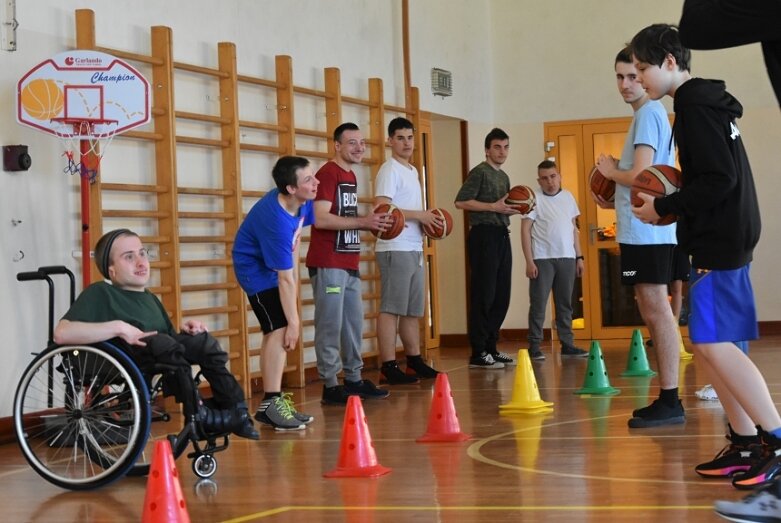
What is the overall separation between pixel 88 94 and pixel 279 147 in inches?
81.7

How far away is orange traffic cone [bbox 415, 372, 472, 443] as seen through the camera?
4.41m

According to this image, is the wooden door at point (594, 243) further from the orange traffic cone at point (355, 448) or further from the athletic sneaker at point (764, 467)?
the athletic sneaker at point (764, 467)

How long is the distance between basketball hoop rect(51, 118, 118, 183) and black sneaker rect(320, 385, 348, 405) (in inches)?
60.9

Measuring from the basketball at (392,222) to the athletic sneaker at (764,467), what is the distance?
3.19 meters

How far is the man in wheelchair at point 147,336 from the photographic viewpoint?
3609 mm

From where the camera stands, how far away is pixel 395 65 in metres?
8.77

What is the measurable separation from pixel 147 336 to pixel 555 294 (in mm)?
5141

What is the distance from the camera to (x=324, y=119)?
7.75 metres

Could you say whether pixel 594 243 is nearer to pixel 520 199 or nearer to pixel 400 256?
pixel 520 199

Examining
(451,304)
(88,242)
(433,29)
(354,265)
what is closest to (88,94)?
(88,242)

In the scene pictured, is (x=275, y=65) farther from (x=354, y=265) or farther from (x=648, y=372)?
(x=648, y=372)

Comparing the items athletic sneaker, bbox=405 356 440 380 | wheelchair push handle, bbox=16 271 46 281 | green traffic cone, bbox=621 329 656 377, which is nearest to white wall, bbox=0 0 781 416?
wheelchair push handle, bbox=16 271 46 281

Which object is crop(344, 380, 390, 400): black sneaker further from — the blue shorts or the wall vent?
the wall vent

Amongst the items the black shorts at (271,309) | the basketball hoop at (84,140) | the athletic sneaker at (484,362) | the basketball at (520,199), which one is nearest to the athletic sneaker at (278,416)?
the black shorts at (271,309)
